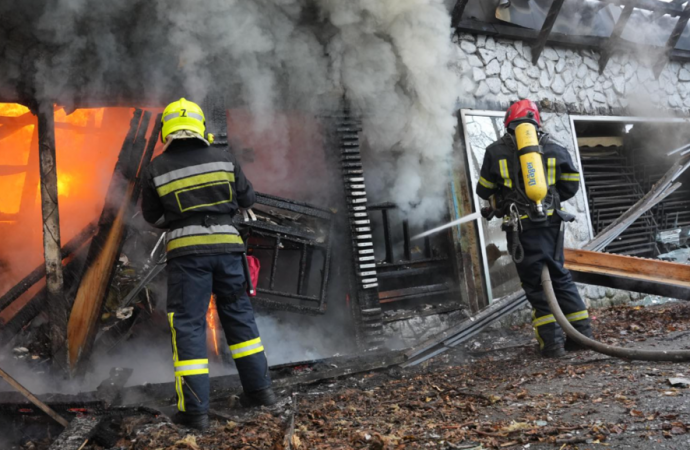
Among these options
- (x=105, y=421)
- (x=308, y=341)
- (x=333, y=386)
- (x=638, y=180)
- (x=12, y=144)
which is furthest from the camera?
(x=638, y=180)

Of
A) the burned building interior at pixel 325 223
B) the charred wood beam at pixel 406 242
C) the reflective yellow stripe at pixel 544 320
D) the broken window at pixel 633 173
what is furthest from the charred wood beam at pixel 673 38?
the reflective yellow stripe at pixel 544 320

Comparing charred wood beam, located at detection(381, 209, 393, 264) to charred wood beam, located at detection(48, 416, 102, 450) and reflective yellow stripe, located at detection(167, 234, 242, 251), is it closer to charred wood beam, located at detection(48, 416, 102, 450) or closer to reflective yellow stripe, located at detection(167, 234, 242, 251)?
reflective yellow stripe, located at detection(167, 234, 242, 251)

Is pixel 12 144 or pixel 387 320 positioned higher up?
pixel 12 144

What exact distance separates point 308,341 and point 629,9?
6367 mm

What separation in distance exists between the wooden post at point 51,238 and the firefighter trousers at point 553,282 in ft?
13.7

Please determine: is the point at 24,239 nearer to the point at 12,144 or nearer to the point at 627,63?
the point at 12,144

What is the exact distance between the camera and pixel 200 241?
12.4ft

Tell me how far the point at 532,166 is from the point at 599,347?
1.57m

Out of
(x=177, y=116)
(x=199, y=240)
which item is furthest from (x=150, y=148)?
(x=199, y=240)

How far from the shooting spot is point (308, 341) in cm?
604

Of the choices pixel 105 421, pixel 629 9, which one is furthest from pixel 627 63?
pixel 105 421

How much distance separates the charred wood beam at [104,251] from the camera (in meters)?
4.95

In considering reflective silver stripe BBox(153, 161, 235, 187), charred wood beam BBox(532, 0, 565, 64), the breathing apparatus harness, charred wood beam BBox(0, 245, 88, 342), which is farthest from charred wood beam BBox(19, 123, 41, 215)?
charred wood beam BBox(532, 0, 565, 64)

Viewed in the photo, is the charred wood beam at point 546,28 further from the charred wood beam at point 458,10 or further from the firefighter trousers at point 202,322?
the firefighter trousers at point 202,322
